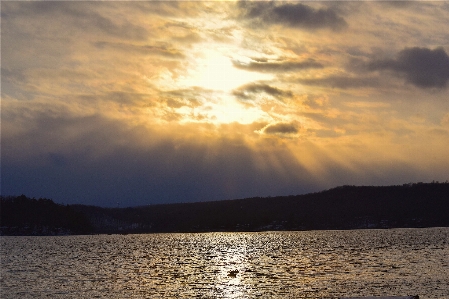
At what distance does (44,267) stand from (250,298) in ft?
253

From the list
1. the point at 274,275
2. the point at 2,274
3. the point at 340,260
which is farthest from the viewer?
the point at 340,260

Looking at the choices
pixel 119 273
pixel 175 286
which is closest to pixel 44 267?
pixel 119 273

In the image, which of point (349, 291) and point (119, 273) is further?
point (119, 273)

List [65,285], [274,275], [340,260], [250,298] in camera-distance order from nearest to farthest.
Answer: [250,298] → [65,285] → [274,275] → [340,260]

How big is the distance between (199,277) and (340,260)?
142 ft

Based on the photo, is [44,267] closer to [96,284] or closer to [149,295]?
[96,284]

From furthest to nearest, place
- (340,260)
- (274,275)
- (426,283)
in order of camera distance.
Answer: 1. (340,260)
2. (274,275)
3. (426,283)

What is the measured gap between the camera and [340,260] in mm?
136625

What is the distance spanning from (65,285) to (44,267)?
42704mm

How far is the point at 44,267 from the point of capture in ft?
450

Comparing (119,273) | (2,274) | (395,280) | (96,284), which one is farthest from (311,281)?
(2,274)

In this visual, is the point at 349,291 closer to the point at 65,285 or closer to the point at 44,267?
the point at 65,285

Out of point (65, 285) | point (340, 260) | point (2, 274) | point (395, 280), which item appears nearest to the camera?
point (395, 280)

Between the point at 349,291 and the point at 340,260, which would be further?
the point at 340,260
